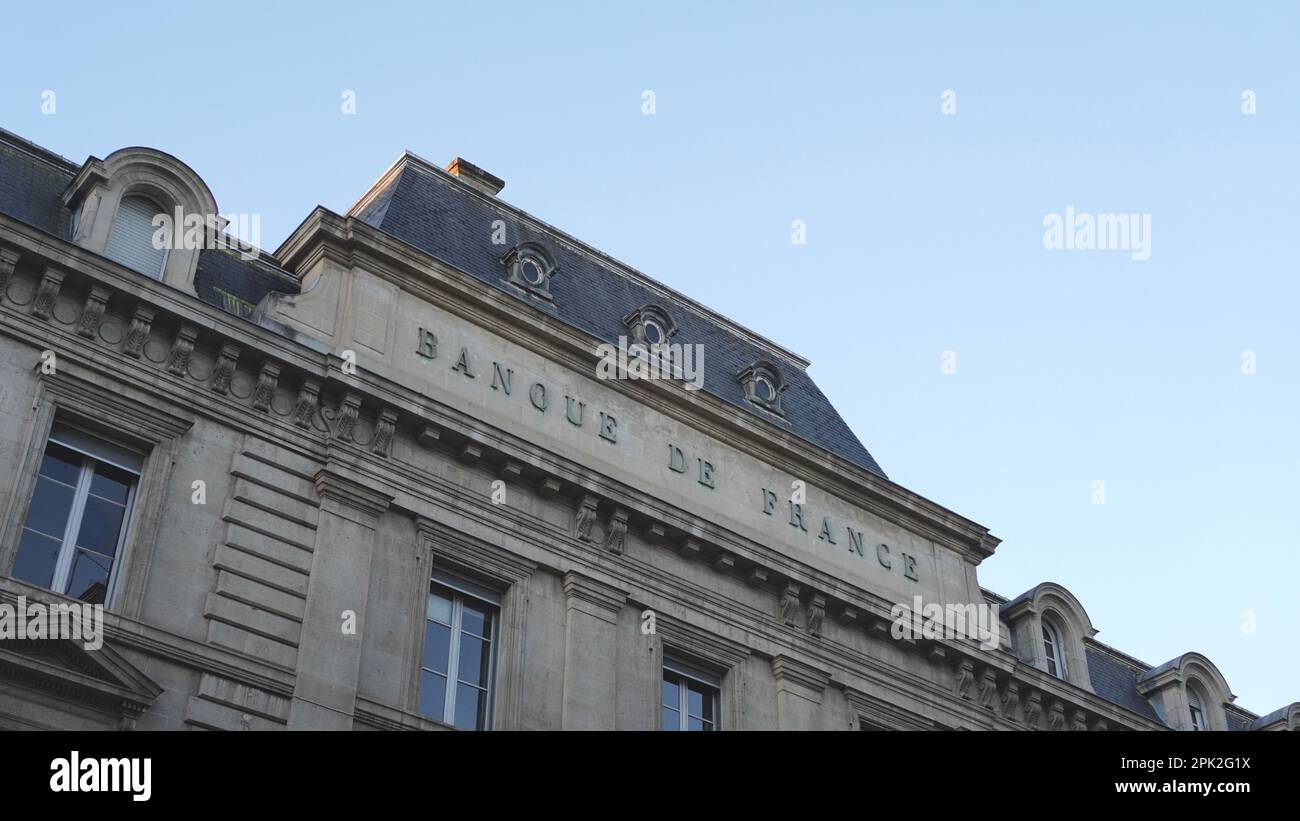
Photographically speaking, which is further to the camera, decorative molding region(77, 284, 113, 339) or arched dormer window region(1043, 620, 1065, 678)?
arched dormer window region(1043, 620, 1065, 678)

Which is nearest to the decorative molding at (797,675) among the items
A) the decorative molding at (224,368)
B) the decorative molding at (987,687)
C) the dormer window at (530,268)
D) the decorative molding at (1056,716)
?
the decorative molding at (987,687)

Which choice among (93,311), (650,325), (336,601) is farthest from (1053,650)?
(93,311)

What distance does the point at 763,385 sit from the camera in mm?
29688

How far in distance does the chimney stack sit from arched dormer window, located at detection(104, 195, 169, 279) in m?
8.04

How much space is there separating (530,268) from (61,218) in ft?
25.8

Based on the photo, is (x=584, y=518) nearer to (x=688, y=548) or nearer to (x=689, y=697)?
(x=688, y=548)

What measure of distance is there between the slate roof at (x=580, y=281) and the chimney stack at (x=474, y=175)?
0.99 meters

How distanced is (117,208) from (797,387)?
14.1m

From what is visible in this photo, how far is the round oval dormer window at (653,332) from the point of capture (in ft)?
92.9

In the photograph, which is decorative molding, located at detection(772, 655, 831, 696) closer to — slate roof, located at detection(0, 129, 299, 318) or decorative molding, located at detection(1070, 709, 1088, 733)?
decorative molding, located at detection(1070, 709, 1088, 733)

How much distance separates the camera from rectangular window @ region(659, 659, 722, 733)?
79.4 feet

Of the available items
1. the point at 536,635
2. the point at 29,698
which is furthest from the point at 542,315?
the point at 29,698

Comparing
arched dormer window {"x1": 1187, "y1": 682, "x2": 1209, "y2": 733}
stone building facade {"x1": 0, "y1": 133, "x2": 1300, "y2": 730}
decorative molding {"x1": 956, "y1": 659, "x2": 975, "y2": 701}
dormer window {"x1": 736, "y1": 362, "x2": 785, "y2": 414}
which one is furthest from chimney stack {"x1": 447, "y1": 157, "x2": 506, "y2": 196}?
arched dormer window {"x1": 1187, "y1": 682, "x2": 1209, "y2": 733}

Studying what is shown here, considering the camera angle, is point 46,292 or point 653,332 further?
point 653,332
